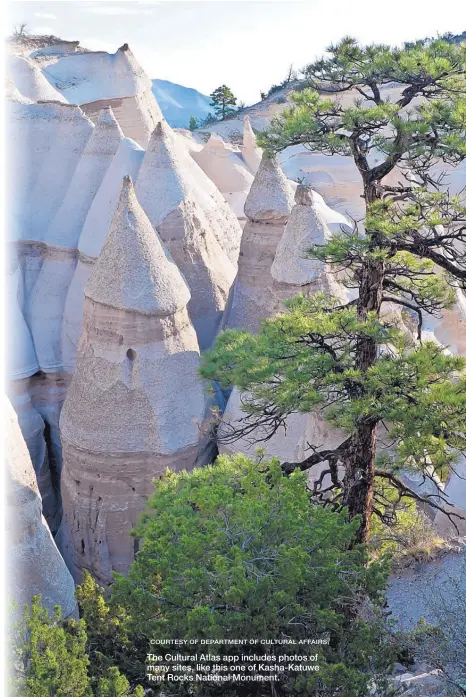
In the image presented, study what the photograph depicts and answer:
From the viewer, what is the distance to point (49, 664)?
5438 mm

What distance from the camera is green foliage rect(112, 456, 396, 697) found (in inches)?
221

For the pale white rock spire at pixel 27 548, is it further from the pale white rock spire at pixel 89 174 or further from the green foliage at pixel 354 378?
the pale white rock spire at pixel 89 174

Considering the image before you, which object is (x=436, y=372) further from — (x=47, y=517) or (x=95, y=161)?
(x=95, y=161)

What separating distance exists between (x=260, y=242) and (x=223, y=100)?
27.9 metres

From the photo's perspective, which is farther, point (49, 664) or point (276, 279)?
point (276, 279)

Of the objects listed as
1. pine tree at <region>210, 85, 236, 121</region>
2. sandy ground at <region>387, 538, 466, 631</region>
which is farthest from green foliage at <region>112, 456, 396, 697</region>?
pine tree at <region>210, 85, 236, 121</region>

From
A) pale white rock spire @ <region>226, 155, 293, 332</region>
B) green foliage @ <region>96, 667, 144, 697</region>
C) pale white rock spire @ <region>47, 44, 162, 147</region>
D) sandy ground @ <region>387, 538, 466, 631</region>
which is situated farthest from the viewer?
pale white rock spire @ <region>47, 44, 162, 147</region>

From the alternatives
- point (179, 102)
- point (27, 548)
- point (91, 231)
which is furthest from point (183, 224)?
point (179, 102)

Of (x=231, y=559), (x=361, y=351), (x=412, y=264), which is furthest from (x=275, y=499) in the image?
(x=412, y=264)

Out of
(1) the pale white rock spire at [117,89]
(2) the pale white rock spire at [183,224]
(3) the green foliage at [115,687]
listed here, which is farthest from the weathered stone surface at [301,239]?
(1) the pale white rock spire at [117,89]

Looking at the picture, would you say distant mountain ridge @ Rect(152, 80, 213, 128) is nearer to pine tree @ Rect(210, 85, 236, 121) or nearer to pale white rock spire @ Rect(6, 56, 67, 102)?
pine tree @ Rect(210, 85, 236, 121)

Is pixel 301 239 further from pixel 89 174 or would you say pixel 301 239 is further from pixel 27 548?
pixel 27 548

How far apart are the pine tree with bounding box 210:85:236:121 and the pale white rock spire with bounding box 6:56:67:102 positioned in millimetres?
22199

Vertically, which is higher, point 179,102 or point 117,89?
point 179,102
